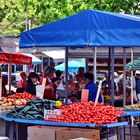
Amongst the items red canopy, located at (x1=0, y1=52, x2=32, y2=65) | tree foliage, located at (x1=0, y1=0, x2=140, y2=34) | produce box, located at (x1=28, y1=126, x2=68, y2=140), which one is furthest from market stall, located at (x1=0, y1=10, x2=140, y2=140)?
tree foliage, located at (x1=0, y1=0, x2=140, y2=34)

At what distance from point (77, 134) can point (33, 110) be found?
1324 millimetres

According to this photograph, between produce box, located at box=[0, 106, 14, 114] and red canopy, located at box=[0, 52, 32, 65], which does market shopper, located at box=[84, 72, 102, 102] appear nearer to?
produce box, located at box=[0, 106, 14, 114]

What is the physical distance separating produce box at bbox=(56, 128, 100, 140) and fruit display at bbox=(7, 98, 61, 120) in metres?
0.73

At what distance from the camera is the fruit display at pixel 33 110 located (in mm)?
8734

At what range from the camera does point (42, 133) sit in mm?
8258

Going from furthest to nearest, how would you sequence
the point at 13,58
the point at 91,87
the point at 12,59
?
1. the point at 13,58
2. the point at 12,59
3. the point at 91,87

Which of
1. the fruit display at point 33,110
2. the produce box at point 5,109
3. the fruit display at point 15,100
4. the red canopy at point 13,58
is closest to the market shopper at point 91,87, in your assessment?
the fruit display at point 33,110

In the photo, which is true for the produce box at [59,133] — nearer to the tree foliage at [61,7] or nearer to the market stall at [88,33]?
the market stall at [88,33]

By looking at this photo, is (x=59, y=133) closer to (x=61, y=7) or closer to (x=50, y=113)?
(x=50, y=113)

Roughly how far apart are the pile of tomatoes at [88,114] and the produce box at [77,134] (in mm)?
158

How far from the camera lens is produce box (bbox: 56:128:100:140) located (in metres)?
7.80

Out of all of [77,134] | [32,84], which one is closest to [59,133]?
[77,134]

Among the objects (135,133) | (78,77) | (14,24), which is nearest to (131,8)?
(78,77)

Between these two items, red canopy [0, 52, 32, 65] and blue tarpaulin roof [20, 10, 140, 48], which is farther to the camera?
red canopy [0, 52, 32, 65]
